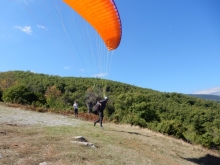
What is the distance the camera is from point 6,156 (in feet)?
19.9

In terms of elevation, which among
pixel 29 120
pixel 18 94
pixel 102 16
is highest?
pixel 102 16

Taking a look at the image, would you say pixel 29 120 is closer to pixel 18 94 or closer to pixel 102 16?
pixel 102 16

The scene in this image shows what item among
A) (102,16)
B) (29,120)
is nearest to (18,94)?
(29,120)

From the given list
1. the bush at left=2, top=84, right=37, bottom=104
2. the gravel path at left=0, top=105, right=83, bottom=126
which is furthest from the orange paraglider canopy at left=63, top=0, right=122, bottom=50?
the bush at left=2, top=84, right=37, bottom=104

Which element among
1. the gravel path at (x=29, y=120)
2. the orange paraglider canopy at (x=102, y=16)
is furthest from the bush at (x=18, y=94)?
the orange paraglider canopy at (x=102, y=16)

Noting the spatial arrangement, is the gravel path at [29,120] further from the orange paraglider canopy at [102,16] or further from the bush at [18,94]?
the bush at [18,94]

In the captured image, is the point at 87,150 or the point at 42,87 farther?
the point at 42,87

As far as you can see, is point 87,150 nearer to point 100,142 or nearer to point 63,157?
point 63,157

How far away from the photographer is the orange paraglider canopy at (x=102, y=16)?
937 centimetres

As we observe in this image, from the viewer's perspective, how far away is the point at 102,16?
9.91 m

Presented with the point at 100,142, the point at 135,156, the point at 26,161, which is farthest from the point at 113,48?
the point at 26,161

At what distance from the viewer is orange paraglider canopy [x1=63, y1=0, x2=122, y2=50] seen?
9367 millimetres

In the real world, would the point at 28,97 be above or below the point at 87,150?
above

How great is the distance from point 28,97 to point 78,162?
1423 inches
